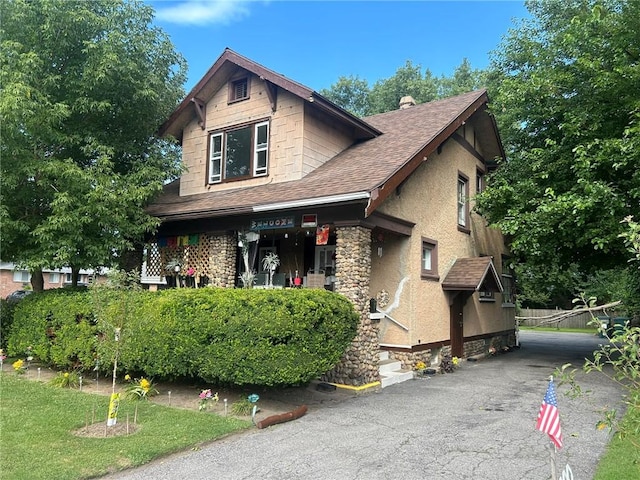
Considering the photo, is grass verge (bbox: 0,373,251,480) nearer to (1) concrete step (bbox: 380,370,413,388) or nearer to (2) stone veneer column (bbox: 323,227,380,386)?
(2) stone veneer column (bbox: 323,227,380,386)

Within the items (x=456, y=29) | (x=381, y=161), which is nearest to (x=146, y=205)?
(x=381, y=161)

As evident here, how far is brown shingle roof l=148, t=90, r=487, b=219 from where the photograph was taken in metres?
9.23

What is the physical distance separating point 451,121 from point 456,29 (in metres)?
2.85

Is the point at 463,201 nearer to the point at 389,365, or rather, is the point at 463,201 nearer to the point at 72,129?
the point at 389,365

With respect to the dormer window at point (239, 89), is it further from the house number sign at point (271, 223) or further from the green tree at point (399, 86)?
the green tree at point (399, 86)

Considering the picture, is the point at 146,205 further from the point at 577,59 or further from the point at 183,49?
the point at 577,59

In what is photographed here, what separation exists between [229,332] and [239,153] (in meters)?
6.73

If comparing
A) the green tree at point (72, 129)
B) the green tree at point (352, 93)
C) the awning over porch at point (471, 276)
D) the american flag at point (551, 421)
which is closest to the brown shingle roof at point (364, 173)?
the green tree at point (72, 129)

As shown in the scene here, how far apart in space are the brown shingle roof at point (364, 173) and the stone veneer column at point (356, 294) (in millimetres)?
887

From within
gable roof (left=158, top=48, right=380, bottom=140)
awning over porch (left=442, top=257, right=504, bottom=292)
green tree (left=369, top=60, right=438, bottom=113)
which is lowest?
awning over porch (left=442, top=257, right=504, bottom=292)

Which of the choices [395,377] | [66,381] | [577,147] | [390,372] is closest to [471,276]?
[390,372]

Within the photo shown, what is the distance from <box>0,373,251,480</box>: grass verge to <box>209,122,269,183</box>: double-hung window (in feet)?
21.7

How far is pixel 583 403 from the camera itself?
842 cm

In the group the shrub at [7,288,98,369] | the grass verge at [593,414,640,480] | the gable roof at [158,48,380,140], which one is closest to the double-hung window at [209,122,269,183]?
the gable roof at [158,48,380,140]
